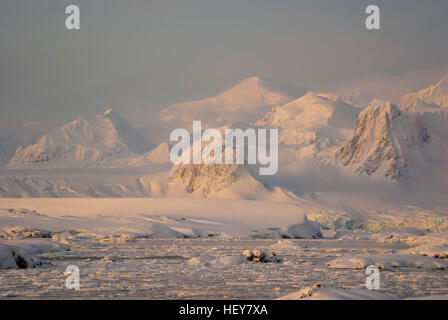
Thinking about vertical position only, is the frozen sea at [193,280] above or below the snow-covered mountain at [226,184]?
above

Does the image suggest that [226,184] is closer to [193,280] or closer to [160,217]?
[160,217]

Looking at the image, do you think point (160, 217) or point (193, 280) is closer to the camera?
point (193, 280)

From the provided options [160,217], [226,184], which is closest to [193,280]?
[160,217]

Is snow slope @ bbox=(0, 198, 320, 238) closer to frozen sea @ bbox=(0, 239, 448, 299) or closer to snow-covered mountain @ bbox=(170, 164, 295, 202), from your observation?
snow-covered mountain @ bbox=(170, 164, 295, 202)

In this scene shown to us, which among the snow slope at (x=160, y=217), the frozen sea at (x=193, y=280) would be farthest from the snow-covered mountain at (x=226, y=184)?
the frozen sea at (x=193, y=280)

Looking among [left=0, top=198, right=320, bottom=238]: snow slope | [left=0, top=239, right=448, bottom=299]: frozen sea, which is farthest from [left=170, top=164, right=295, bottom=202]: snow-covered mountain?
[left=0, top=239, right=448, bottom=299]: frozen sea

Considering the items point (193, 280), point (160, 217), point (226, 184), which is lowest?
point (226, 184)

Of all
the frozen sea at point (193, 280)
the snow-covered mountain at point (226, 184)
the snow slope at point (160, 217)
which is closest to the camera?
the frozen sea at point (193, 280)

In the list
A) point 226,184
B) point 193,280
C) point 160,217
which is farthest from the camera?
point 226,184

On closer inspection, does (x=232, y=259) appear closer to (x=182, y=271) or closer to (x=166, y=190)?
(x=182, y=271)

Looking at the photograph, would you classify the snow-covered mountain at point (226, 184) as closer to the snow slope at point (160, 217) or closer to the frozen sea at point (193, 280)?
the snow slope at point (160, 217)

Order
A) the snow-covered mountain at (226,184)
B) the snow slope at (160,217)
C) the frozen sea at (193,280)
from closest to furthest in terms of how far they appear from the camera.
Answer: the frozen sea at (193,280) → the snow slope at (160,217) → the snow-covered mountain at (226,184)

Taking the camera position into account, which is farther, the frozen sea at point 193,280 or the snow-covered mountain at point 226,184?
the snow-covered mountain at point 226,184

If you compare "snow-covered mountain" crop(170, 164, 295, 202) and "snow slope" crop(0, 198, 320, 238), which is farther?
"snow-covered mountain" crop(170, 164, 295, 202)
